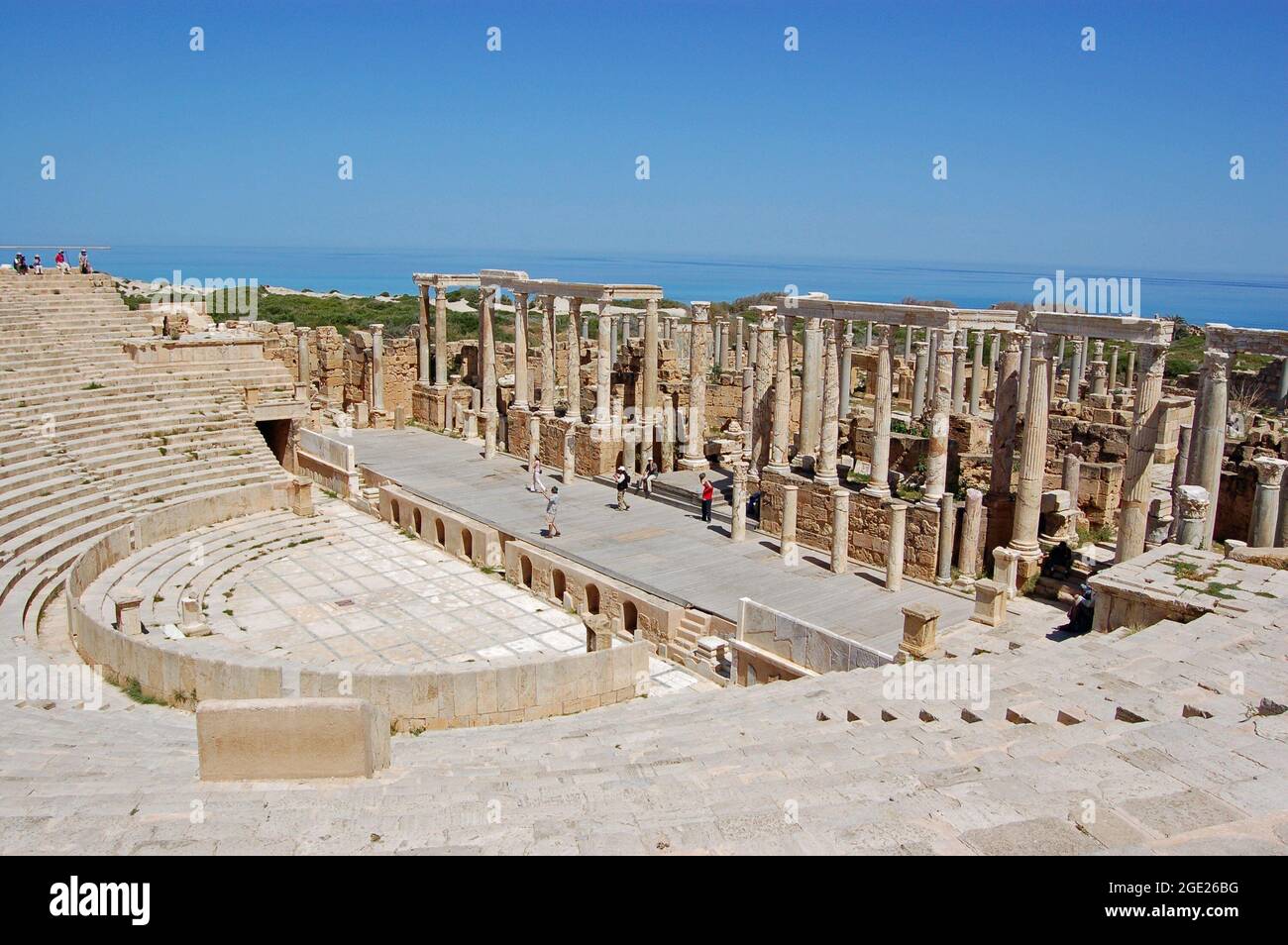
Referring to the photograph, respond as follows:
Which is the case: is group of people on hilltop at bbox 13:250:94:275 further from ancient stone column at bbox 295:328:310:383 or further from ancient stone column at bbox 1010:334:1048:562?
ancient stone column at bbox 1010:334:1048:562

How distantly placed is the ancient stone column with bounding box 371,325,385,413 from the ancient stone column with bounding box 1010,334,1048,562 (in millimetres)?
21639

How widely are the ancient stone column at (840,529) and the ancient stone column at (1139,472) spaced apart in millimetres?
4336

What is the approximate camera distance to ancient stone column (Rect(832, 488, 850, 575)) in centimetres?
1727

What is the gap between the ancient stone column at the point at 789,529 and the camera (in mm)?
18391

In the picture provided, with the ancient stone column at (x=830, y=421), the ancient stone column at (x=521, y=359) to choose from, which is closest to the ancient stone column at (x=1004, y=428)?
the ancient stone column at (x=830, y=421)

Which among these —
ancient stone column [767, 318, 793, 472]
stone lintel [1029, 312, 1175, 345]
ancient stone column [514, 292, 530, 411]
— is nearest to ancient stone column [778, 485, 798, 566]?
ancient stone column [767, 318, 793, 472]

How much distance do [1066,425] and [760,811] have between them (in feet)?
69.8

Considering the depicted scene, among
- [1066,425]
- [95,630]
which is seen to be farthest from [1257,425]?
[95,630]

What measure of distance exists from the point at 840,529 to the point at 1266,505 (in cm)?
659

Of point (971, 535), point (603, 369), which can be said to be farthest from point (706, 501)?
point (603, 369)

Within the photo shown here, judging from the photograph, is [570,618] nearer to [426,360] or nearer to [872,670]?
[872,670]

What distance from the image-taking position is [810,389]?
2270 cm

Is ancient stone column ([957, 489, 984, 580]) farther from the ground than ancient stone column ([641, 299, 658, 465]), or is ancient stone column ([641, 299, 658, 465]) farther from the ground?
ancient stone column ([641, 299, 658, 465])
